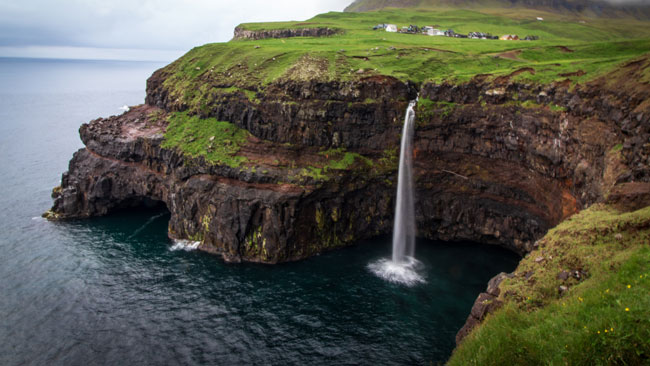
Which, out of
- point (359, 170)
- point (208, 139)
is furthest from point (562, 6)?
point (208, 139)

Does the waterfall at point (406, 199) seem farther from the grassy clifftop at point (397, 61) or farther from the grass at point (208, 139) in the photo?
the grass at point (208, 139)

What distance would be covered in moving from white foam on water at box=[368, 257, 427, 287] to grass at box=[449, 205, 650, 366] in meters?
20.3

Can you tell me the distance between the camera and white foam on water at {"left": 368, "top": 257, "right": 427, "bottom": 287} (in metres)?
44.2

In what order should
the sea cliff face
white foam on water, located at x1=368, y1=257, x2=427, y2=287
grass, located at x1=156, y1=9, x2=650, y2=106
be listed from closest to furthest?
white foam on water, located at x1=368, y1=257, x2=427, y2=287 < the sea cliff face < grass, located at x1=156, y1=9, x2=650, y2=106

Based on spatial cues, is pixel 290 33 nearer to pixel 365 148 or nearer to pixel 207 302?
pixel 365 148

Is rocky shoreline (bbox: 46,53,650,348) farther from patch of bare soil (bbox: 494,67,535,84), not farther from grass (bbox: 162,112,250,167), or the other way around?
grass (bbox: 162,112,250,167)

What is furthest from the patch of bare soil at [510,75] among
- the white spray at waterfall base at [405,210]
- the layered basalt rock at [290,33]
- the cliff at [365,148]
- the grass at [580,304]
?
the layered basalt rock at [290,33]

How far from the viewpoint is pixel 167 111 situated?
2849 inches

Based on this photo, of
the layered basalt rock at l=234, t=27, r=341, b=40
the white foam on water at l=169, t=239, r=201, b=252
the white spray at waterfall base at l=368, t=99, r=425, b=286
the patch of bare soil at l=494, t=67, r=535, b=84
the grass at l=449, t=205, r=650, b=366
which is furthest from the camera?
the layered basalt rock at l=234, t=27, r=341, b=40

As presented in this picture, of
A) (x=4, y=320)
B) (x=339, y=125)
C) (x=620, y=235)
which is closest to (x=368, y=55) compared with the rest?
(x=339, y=125)

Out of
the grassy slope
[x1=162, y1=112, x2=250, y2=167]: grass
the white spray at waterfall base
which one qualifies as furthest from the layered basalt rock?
the white spray at waterfall base

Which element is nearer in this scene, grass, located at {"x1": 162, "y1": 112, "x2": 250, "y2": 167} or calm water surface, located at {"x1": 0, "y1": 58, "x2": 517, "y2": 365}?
calm water surface, located at {"x1": 0, "y1": 58, "x2": 517, "y2": 365}

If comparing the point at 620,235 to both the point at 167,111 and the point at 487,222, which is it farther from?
the point at 167,111

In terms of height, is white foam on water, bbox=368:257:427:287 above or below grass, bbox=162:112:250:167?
below
